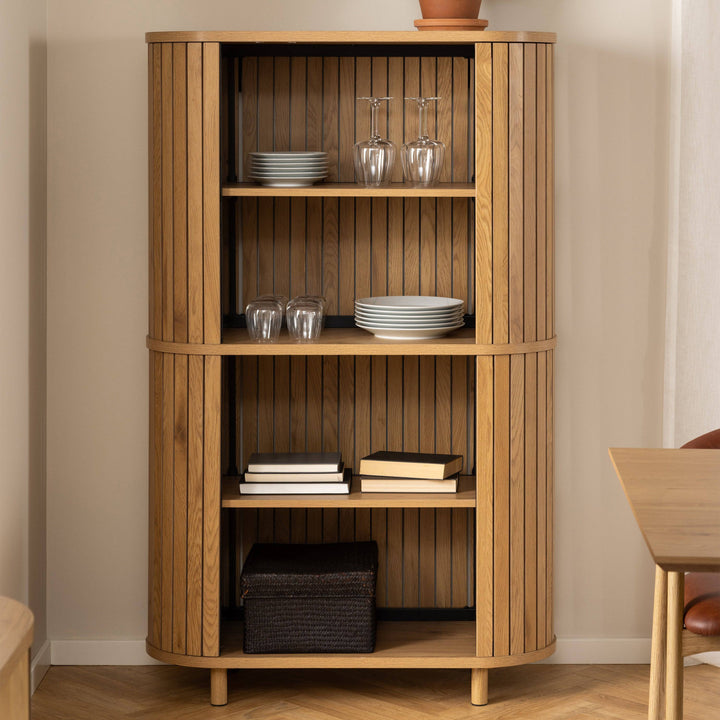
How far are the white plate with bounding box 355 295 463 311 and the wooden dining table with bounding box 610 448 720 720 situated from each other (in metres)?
0.88

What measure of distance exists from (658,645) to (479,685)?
2.79 feet

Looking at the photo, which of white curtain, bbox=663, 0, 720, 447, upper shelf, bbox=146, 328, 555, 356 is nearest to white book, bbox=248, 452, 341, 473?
upper shelf, bbox=146, 328, 555, 356

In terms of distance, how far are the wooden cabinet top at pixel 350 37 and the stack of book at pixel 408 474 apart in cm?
112

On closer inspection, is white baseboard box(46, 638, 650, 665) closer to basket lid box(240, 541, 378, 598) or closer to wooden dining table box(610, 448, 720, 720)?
basket lid box(240, 541, 378, 598)

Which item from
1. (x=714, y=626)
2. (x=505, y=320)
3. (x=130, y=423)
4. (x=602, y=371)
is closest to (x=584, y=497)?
(x=602, y=371)

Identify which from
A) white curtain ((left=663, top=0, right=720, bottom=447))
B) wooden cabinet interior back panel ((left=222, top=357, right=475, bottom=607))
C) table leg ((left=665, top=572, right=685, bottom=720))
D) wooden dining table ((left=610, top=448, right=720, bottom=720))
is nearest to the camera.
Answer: wooden dining table ((left=610, top=448, right=720, bottom=720))

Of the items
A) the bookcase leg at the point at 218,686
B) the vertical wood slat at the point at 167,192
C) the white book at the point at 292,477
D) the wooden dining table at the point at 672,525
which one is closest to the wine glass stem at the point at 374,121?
the vertical wood slat at the point at 167,192

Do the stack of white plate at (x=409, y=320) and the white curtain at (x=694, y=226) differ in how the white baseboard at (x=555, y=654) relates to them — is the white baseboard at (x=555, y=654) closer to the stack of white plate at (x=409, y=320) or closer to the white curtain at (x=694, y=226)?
the white curtain at (x=694, y=226)

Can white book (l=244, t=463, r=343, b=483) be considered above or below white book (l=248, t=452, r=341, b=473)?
below

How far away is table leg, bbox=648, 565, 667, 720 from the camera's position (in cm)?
224

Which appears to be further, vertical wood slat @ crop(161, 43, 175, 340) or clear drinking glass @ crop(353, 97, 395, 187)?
clear drinking glass @ crop(353, 97, 395, 187)

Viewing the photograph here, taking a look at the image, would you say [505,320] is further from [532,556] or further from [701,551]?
[701,551]

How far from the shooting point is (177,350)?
2.90 m

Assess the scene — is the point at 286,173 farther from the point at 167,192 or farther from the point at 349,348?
the point at 349,348
